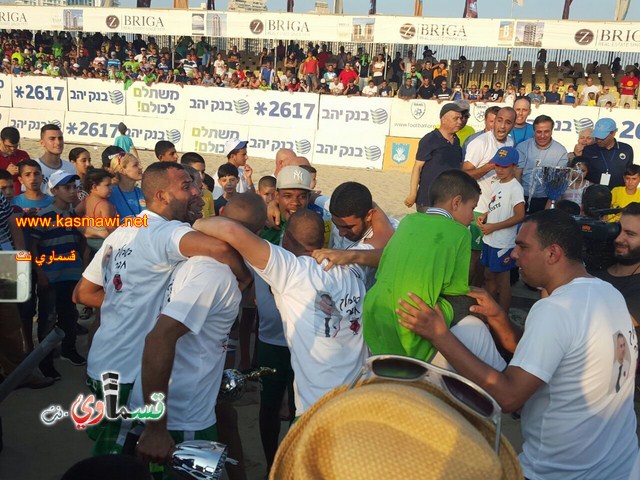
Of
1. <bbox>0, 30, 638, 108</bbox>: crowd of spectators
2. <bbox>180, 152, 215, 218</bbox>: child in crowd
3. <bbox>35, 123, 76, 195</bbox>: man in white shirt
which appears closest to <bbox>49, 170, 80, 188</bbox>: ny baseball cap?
<bbox>180, 152, 215, 218</bbox>: child in crowd

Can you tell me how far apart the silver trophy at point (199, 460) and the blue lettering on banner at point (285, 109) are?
600 inches

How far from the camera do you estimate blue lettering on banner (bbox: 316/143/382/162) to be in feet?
54.5

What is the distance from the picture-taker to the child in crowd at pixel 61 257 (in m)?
5.31

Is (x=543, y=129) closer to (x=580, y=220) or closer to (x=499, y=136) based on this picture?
(x=499, y=136)

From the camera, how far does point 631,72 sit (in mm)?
20203

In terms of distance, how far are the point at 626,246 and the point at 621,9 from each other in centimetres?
2320

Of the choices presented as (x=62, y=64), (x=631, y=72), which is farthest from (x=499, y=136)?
(x=62, y=64)

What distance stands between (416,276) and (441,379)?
0.97 m

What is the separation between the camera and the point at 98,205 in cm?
559

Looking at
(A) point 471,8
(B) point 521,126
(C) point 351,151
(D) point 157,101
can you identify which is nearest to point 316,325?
(B) point 521,126

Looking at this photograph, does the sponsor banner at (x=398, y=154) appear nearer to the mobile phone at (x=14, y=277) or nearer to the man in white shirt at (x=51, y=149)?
the man in white shirt at (x=51, y=149)

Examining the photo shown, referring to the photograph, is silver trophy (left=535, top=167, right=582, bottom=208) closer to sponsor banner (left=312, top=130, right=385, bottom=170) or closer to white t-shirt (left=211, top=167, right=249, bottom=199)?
white t-shirt (left=211, top=167, right=249, bottom=199)

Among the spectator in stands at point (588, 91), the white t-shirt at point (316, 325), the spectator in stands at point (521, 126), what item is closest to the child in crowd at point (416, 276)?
the white t-shirt at point (316, 325)

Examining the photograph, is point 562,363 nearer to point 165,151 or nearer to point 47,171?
point 165,151
